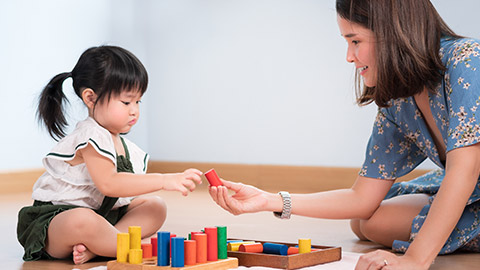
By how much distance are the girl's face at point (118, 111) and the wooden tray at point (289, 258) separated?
41 centimetres

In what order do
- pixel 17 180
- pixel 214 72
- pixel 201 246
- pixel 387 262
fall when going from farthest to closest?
pixel 214 72
pixel 17 180
pixel 201 246
pixel 387 262

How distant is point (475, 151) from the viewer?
1123 mm

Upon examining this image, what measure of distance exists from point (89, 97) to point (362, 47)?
64 centimetres

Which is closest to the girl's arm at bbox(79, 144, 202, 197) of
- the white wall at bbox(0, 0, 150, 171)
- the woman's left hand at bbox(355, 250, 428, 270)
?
the woman's left hand at bbox(355, 250, 428, 270)

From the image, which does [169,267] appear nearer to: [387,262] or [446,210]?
[387,262]

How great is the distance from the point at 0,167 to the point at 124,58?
1.56m

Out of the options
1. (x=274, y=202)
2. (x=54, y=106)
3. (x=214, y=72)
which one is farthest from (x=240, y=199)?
(x=214, y=72)

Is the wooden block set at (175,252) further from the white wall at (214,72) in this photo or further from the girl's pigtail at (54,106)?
the white wall at (214,72)

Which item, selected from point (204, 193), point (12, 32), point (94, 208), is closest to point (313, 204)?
point (94, 208)

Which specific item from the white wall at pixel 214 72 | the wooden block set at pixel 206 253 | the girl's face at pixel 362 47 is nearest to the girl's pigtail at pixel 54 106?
the wooden block set at pixel 206 253

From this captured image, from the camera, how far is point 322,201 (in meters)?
1.42

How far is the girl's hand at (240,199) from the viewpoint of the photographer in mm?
1260

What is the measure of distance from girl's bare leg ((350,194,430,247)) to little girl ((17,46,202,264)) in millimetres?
479

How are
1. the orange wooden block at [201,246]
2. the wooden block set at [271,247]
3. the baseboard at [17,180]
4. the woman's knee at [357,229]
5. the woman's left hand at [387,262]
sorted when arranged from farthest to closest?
1. the baseboard at [17,180]
2. the woman's knee at [357,229]
3. the wooden block set at [271,247]
4. the orange wooden block at [201,246]
5. the woman's left hand at [387,262]
